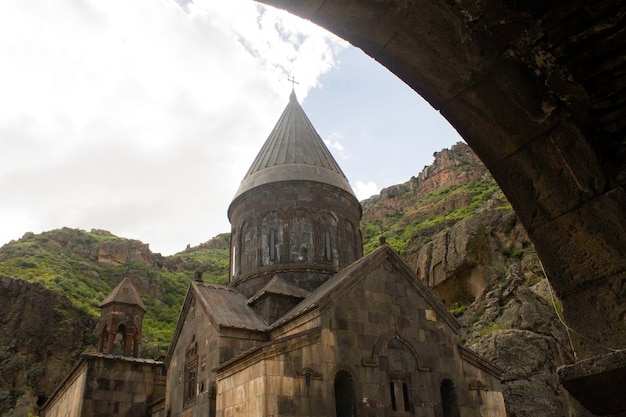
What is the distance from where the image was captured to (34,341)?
876 inches

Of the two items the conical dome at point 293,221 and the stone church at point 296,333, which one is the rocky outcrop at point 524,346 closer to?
the stone church at point 296,333

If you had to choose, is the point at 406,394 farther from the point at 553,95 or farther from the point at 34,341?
the point at 34,341

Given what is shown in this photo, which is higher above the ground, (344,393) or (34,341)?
(34,341)

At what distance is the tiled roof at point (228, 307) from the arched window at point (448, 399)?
3648mm

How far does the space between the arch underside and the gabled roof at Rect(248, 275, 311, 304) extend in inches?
339

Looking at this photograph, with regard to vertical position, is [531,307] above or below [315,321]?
above

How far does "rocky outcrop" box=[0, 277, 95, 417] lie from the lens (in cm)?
1998

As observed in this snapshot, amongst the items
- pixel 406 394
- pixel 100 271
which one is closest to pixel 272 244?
pixel 406 394

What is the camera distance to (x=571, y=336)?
2.33m

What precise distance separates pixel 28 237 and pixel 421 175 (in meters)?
41.2

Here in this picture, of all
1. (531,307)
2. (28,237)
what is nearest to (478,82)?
(531,307)

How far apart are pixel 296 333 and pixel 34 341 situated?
19.5 metres

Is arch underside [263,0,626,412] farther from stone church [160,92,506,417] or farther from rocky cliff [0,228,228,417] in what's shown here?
rocky cliff [0,228,228,417]

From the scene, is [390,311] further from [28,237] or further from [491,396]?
[28,237]
